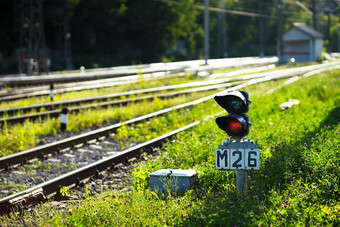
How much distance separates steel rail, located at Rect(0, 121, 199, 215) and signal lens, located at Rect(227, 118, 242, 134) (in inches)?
109

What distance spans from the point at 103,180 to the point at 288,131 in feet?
11.1

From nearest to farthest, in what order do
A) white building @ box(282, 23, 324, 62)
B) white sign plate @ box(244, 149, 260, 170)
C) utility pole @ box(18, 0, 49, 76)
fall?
white sign plate @ box(244, 149, 260, 170) → utility pole @ box(18, 0, 49, 76) → white building @ box(282, 23, 324, 62)

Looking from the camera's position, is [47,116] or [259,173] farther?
[47,116]

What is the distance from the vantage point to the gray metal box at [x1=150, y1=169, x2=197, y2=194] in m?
6.38

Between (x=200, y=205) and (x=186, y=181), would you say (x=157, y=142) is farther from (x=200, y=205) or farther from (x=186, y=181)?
(x=200, y=205)

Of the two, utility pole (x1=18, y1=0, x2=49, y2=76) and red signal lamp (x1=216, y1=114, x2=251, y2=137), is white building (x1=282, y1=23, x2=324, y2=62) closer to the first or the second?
utility pole (x1=18, y1=0, x2=49, y2=76)

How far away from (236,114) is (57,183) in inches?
116

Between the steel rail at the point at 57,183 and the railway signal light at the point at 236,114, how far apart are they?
107 inches

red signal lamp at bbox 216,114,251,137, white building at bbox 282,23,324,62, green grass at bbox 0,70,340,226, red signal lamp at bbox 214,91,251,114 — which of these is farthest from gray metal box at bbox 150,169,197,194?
white building at bbox 282,23,324,62

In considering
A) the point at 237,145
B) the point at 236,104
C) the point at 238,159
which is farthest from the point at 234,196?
the point at 236,104

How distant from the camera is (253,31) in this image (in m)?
83.6

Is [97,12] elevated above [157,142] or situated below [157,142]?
above

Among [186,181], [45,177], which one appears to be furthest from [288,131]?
[45,177]

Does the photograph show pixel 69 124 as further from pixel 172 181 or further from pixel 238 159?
pixel 238 159
